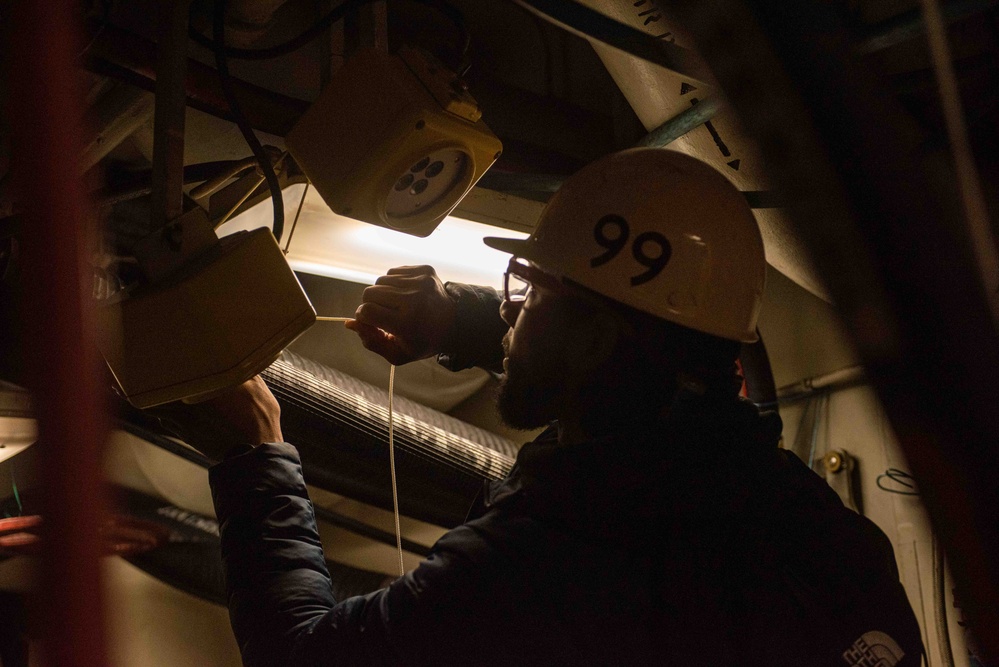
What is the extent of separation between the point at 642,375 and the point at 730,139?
0.48m

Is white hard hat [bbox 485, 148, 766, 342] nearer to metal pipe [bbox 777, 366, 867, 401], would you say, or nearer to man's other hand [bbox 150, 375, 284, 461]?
man's other hand [bbox 150, 375, 284, 461]

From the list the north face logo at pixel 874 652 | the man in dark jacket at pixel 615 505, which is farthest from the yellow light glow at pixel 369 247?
the north face logo at pixel 874 652

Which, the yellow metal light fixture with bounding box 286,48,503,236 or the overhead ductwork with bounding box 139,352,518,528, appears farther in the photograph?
the overhead ductwork with bounding box 139,352,518,528

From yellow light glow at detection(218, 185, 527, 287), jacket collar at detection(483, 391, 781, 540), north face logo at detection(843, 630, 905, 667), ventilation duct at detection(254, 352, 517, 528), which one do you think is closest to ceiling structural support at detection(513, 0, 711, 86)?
jacket collar at detection(483, 391, 781, 540)

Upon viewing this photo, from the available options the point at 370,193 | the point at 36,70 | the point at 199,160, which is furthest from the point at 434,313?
the point at 36,70

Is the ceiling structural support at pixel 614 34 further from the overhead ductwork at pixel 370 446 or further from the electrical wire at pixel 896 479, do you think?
the electrical wire at pixel 896 479

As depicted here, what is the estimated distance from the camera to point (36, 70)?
0.93 feet

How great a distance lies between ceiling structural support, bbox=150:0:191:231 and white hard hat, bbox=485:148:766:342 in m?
0.44

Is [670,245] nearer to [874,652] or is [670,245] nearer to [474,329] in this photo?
[474,329]

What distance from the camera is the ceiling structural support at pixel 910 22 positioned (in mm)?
875

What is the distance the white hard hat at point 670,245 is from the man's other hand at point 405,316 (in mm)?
186

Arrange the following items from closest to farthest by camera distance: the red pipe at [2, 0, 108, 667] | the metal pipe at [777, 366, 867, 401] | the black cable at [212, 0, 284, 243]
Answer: the red pipe at [2, 0, 108, 667], the black cable at [212, 0, 284, 243], the metal pipe at [777, 366, 867, 401]

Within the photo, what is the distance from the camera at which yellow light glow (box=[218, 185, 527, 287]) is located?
1.29 metres

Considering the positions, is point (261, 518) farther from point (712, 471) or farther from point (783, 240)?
point (783, 240)
